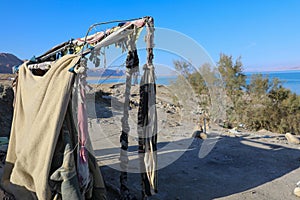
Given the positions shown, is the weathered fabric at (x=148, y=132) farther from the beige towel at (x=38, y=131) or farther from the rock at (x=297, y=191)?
the rock at (x=297, y=191)

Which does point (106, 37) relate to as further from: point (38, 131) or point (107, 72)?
point (38, 131)

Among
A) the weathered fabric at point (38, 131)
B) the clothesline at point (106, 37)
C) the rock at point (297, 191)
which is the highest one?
the clothesline at point (106, 37)

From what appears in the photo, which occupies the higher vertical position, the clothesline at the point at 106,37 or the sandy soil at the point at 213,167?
the clothesline at the point at 106,37

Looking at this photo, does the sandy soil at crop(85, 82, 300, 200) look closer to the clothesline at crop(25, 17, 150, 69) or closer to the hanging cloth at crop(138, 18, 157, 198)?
the hanging cloth at crop(138, 18, 157, 198)

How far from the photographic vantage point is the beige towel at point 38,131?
88.6 inches

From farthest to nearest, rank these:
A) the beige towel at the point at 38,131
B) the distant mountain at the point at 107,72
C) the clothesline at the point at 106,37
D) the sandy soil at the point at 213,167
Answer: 1. the sandy soil at the point at 213,167
2. the distant mountain at the point at 107,72
3. the clothesline at the point at 106,37
4. the beige towel at the point at 38,131

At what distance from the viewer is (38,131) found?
237 centimetres

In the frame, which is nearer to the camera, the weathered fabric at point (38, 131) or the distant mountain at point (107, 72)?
the weathered fabric at point (38, 131)

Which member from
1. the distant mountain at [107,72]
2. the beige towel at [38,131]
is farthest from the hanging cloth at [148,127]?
the beige towel at [38,131]

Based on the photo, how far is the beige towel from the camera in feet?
7.38

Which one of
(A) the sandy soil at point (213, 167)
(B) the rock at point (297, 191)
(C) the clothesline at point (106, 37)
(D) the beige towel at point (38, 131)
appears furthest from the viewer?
(A) the sandy soil at point (213, 167)

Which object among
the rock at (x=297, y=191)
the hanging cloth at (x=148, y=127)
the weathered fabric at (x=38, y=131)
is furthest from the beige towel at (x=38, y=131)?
the rock at (x=297, y=191)

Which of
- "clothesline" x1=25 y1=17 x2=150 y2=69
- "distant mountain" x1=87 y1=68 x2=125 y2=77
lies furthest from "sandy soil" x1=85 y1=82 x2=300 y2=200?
"clothesline" x1=25 y1=17 x2=150 y2=69

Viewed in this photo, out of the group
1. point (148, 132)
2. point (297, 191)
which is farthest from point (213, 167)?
point (148, 132)
